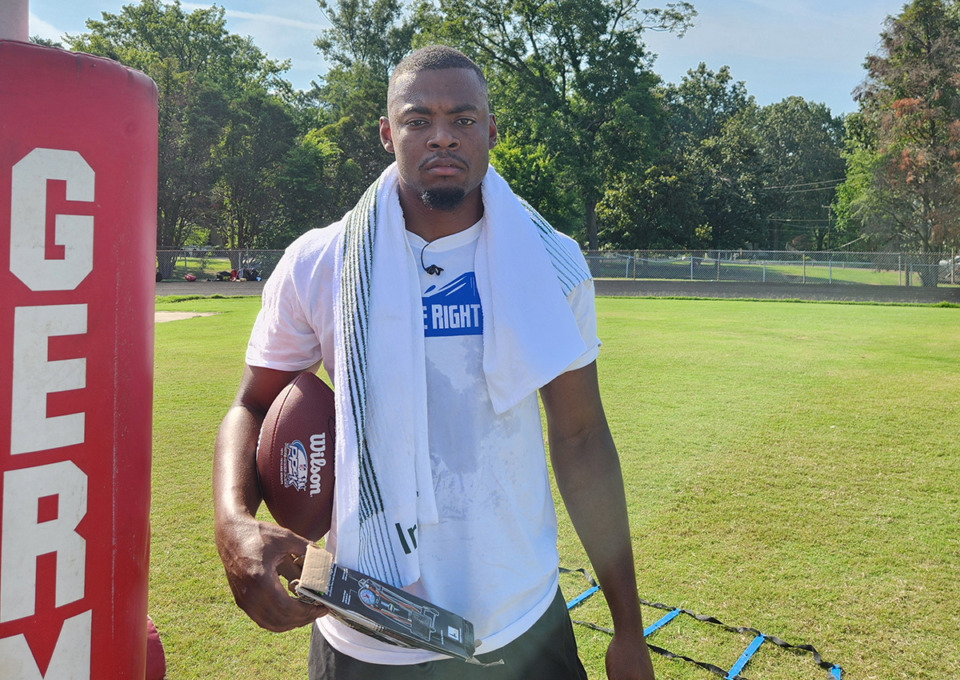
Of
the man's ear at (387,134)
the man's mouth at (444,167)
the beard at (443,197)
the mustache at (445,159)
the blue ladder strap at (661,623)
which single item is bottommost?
the blue ladder strap at (661,623)

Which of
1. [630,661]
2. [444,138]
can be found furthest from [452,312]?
[630,661]

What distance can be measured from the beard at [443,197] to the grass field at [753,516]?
2.26 meters

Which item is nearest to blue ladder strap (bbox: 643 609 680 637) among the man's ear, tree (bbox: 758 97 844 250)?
the man's ear

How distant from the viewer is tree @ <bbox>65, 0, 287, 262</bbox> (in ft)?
142

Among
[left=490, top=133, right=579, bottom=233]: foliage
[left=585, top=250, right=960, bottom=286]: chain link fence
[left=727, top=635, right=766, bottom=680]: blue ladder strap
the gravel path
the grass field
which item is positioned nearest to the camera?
[left=727, top=635, right=766, bottom=680]: blue ladder strap

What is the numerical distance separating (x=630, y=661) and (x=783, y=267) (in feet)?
113

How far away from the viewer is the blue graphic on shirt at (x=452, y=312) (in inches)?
74.7

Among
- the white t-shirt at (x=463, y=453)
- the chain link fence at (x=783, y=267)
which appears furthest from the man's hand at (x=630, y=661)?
the chain link fence at (x=783, y=267)

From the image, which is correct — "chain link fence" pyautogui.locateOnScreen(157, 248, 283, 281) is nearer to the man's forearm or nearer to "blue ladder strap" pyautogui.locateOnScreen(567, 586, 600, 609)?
"blue ladder strap" pyautogui.locateOnScreen(567, 586, 600, 609)

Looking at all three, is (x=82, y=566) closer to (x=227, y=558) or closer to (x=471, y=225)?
(x=227, y=558)

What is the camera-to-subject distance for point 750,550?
450 cm

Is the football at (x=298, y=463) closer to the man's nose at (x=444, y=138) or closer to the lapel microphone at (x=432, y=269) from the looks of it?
the lapel microphone at (x=432, y=269)

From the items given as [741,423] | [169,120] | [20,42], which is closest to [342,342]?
[20,42]

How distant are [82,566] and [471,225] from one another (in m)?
1.20
